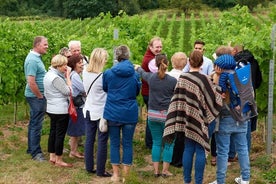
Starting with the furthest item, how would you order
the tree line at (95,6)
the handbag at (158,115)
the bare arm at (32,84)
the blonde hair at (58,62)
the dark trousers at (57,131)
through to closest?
the tree line at (95,6)
the bare arm at (32,84)
the dark trousers at (57,131)
the blonde hair at (58,62)
the handbag at (158,115)

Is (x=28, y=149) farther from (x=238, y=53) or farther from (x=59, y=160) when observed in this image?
(x=238, y=53)

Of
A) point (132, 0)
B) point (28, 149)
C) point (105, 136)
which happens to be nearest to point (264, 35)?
point (105, 136)

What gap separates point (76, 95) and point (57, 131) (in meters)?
0.54

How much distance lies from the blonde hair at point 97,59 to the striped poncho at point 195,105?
1.04 meters

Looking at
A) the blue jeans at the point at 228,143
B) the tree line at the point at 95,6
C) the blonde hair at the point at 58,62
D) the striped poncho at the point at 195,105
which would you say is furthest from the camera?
the tree line at the point at 95,6

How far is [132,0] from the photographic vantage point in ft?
199

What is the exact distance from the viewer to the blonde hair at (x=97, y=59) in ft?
17.8

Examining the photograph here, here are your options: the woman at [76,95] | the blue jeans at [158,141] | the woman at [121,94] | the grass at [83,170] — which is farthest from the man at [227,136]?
the woman at [76,95]

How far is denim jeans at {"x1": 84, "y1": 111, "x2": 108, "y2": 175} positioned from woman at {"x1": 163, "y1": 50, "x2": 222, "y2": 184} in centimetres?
93

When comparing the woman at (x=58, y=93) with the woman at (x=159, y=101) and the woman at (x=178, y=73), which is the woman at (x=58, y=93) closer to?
the woman at (x=159, y=101)

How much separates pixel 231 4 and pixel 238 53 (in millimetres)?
59079

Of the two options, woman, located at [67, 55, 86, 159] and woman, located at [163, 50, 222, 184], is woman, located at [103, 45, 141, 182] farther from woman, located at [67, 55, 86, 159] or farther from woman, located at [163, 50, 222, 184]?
woman, located at [67, 55, 86, 159]

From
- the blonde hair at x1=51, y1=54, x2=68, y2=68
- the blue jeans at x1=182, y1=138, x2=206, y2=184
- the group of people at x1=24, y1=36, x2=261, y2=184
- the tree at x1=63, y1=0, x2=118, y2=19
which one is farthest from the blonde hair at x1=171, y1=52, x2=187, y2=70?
the tree at x1=63, y1=0, x2=118, y2=19

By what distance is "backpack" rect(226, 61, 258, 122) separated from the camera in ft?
16.1
